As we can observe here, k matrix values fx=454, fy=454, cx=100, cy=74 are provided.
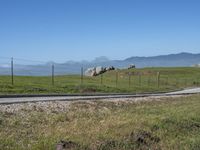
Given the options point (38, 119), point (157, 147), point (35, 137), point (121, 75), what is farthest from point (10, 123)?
point (121, 75)

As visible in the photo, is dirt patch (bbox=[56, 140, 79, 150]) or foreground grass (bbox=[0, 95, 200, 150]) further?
foreground grass (bbox=[0, 95, 200, 150])

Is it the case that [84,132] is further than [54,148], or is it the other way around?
[84,132]

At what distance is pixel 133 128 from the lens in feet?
52.5

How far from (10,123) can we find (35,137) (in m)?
3.41

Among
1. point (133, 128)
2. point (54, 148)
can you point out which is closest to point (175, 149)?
point (133, 128)

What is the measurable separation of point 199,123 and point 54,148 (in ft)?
28.2

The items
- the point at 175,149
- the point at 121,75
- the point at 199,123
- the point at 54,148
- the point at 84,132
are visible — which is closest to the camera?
the point at 54,148

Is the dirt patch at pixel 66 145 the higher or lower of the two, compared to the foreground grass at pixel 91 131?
higher

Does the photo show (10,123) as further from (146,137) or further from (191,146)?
(191,146)

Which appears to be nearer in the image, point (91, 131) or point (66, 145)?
point (66, 145)

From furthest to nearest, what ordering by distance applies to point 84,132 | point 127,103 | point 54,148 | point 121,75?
point 121,75
point 127,103
point 84,132
point 54,148

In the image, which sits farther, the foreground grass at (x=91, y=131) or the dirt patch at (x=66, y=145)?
the foreground grass at (x=91, y=131)

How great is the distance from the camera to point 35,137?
1451 cm

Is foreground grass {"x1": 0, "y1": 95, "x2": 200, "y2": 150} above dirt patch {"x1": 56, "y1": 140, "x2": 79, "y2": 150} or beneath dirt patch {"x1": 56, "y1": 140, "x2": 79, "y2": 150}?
beneath
